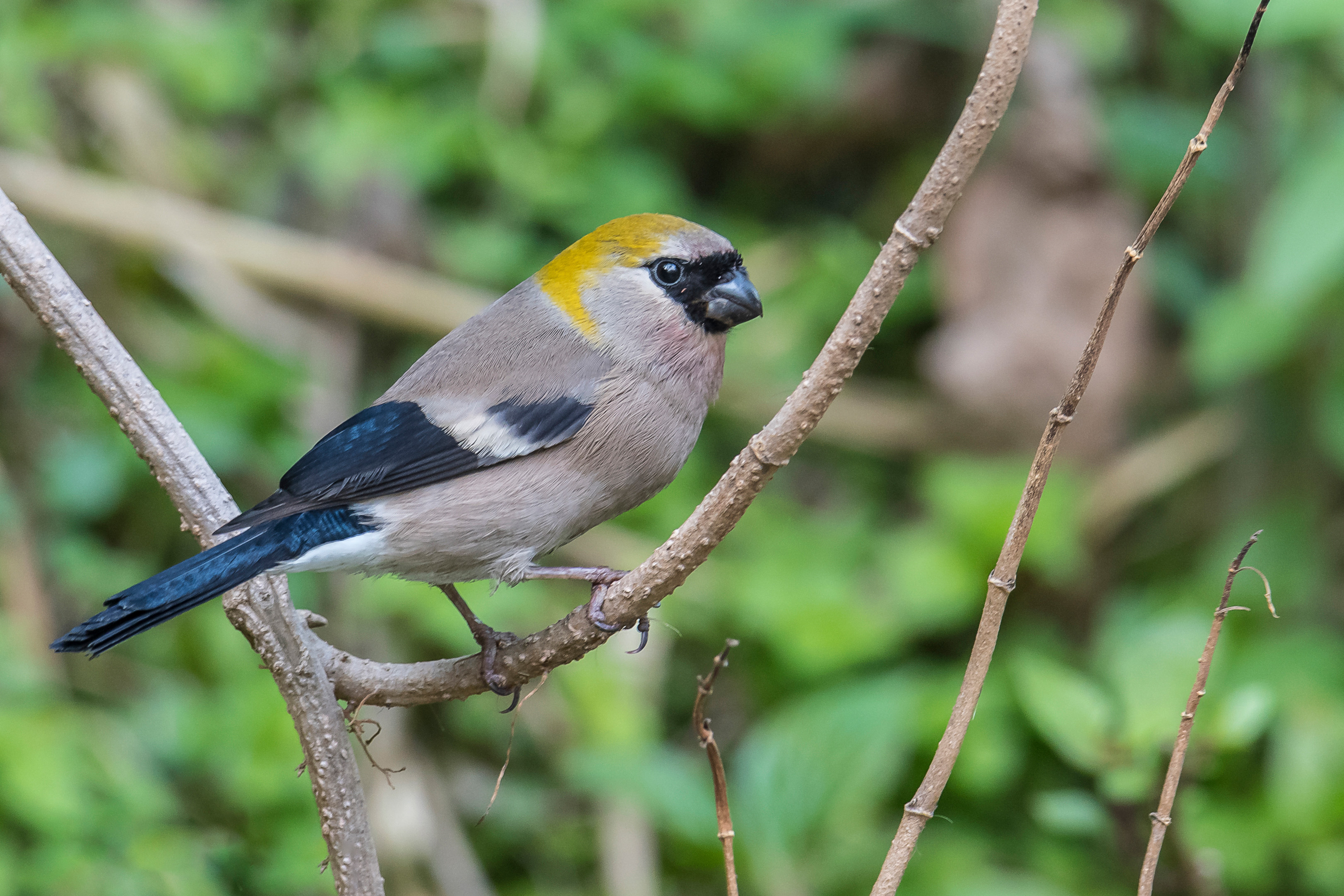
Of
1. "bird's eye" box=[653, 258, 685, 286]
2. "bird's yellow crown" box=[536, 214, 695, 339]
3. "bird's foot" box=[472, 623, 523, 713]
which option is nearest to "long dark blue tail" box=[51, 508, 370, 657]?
"bird's foot" box=[472, 623, 523, 713]

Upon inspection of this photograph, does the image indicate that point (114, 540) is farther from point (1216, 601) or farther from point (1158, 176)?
point (1158, 176)

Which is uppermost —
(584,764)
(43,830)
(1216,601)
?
(1216,601)

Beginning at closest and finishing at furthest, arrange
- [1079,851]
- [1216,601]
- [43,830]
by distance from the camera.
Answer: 1. [43,830]
2. [1079,851]
3. [1216,601]

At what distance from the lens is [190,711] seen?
338cm

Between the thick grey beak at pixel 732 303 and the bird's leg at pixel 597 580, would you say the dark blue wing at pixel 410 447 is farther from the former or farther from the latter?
the thick grey beak at pixel 732 303

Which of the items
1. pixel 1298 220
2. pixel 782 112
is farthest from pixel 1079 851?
pixel 782 112

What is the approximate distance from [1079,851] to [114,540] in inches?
119

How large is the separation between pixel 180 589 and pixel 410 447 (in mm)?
514

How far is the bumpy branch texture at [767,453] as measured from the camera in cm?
130

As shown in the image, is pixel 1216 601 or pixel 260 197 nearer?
pixel 1216 601

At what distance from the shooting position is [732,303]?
7.65 ft

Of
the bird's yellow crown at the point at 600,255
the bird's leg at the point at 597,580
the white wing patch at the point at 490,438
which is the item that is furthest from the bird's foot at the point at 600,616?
the bird's yellow crown at the point at 600,255

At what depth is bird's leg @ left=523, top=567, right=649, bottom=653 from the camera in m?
1.70

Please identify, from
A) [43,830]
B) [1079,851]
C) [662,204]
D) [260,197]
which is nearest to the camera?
[43,830]
